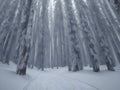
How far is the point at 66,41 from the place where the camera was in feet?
77.4

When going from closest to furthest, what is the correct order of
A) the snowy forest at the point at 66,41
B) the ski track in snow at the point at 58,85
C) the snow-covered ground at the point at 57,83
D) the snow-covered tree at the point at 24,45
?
the snow-covered ground at the point at 57,83, the ski track in snow at the point at 58,85, the snowy forest at the point at 66,41, the snow-covered tree at the point at 24,45

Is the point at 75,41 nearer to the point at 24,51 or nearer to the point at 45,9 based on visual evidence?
the point at 24,51

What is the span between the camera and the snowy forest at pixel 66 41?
8.16m

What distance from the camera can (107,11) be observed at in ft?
99.0

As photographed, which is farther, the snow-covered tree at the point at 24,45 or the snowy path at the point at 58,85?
the snow-covered tree at the point at 24,45

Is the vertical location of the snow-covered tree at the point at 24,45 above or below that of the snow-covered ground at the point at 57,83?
above

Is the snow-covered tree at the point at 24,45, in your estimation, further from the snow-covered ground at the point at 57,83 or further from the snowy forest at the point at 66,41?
the snow-covered ground at the point at 57,83

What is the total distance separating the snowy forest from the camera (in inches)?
321

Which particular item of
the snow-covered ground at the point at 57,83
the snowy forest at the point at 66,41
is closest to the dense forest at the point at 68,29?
the snowy forest at the point at 66,41

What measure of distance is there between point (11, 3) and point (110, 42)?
20911mm

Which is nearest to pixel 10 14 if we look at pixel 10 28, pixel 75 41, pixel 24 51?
pixel 10 28

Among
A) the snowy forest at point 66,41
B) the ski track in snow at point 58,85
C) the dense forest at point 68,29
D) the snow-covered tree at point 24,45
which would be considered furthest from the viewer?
the dense forest at point 68,29

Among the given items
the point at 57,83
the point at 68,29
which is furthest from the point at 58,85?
the point at 68,29

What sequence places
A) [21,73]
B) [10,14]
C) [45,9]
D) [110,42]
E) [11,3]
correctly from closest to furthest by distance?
[21,73], [10,14], [11,3], [45,9], [110,42]
